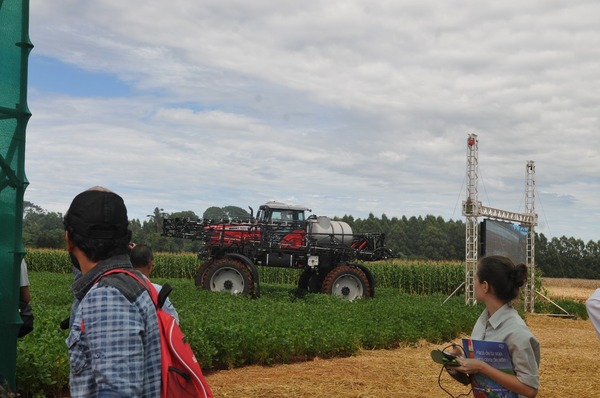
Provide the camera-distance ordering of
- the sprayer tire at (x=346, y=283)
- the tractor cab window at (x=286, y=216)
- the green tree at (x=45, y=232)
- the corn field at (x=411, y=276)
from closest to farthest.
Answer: the sprayer tire at (x=346, y=283), the tractor cab window at (x=286, y=216), the corn field at (x=411, y=276), the green tree at (x=45, y=232)

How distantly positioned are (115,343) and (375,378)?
23.2ft

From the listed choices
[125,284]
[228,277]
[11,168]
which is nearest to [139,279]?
[125,284]

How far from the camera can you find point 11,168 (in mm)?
5133

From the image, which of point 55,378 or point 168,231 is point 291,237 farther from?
point 55,378

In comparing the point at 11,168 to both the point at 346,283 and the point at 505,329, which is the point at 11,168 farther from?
the point at 346,283

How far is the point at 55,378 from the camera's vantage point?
22.7ft

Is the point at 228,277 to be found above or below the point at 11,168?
below

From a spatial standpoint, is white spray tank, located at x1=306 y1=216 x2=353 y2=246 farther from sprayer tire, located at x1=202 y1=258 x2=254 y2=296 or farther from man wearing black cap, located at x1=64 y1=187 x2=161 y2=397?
man wearing black cap, located at x1=64 y1=187 x2=161 y2=397

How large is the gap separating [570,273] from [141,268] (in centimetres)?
7114

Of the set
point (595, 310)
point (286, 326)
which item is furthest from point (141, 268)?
point (286, 326)

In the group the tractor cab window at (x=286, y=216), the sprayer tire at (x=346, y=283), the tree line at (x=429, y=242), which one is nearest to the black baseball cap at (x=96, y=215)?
the sprayer tire at (x=346, y=283)

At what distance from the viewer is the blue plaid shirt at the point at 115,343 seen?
2.47 m

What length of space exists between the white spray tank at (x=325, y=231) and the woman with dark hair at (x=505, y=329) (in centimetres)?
1586

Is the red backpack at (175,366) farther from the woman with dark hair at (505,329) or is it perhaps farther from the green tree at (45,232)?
the green tree at (45,232)
